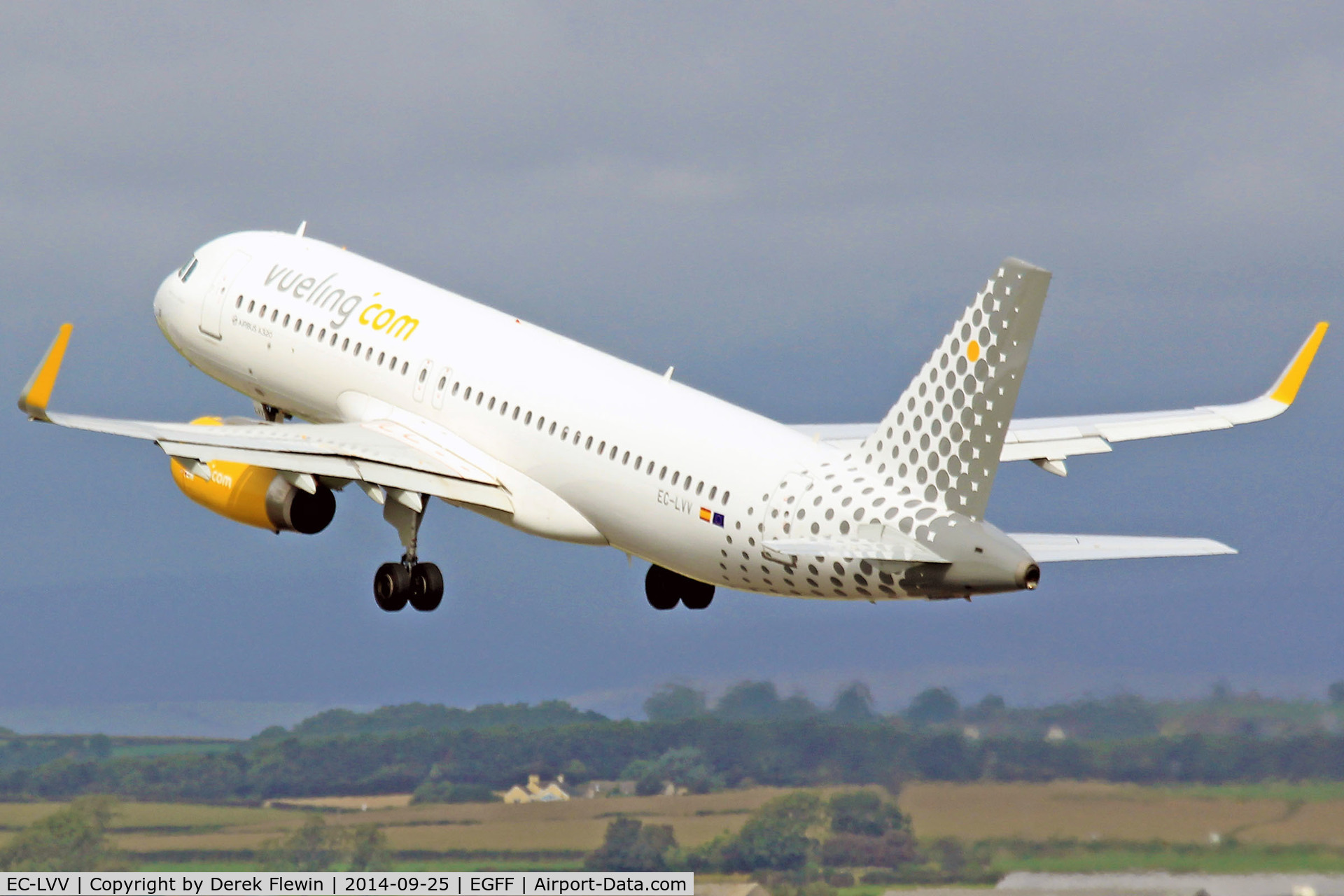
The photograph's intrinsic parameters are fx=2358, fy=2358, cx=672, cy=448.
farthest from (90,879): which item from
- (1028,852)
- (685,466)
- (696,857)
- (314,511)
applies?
(1028,852)

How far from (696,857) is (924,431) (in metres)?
12.7

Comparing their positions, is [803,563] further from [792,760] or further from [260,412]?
[260,412]

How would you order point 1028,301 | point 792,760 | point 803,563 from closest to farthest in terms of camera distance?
point 1028,301 < point 803,563 < point 792,760

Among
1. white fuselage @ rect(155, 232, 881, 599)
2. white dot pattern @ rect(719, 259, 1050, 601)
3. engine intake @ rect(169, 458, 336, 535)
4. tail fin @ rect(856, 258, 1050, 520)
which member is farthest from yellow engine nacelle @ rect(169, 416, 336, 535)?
tail fin @ rect(856, 258, 1050, 520)

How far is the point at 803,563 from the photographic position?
3959 centimetres

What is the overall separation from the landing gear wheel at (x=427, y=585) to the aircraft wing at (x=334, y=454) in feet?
5.48

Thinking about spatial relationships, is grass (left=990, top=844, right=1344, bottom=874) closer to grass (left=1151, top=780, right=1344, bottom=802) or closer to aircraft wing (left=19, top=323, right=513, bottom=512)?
grass (left=1151, top=780, right=1344, bottom=802)

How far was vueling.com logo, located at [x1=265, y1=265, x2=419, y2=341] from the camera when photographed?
157ft

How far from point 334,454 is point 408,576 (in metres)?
2.87

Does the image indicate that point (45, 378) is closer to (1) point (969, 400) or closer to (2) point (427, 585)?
(2) point (427, 585)

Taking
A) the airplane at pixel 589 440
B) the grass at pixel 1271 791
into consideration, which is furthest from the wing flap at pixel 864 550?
the grass at pixel 1271 791

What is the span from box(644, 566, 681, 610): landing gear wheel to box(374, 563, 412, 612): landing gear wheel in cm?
527

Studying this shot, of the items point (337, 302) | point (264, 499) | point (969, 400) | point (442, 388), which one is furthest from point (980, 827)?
point (337, 302)

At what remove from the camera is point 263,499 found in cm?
4650
